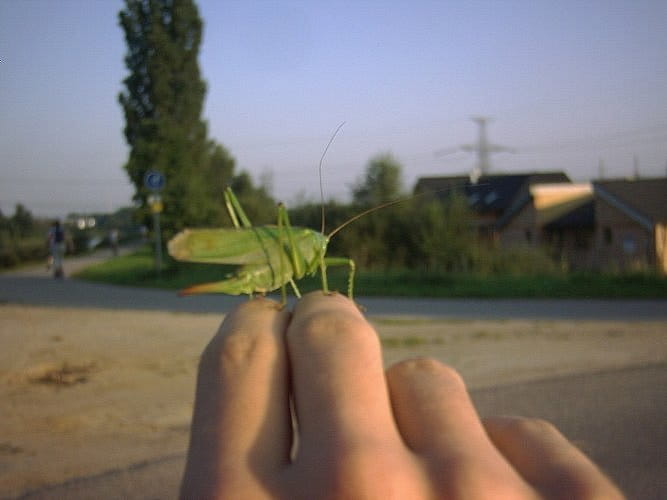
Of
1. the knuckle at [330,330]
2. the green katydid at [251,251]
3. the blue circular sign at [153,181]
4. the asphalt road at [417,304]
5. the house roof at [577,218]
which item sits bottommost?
the asphalt road at [417,304]

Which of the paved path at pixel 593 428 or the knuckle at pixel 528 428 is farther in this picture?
the paved path at pixel 593 428

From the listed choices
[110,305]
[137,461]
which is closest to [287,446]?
[137,461]

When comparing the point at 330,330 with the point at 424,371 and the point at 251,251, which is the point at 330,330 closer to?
the point at 424,371

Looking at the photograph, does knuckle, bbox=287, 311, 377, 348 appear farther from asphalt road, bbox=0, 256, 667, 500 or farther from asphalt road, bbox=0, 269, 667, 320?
asphalt road, bbox=0, 269, 667, 320

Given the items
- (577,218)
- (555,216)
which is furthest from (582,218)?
(555,216)

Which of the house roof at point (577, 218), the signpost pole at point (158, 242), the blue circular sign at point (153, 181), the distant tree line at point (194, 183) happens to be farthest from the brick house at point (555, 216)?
the blue circular sign at point (153, 181)

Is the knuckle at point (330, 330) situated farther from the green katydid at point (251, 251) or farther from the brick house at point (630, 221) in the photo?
the brick house at point (630, 221)

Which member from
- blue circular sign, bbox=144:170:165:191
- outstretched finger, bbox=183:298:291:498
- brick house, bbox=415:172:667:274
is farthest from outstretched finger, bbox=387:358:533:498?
brick house, bbox=415:172:667:274
